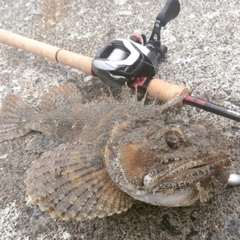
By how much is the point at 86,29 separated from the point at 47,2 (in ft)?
3.09

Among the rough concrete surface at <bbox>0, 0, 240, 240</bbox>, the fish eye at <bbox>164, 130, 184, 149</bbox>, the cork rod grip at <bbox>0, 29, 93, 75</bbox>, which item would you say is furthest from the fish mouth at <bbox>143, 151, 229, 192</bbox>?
the cork rod grip at <bbox>0, 29, 93, 75</bbox>

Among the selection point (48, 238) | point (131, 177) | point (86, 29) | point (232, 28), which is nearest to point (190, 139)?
point (131, 177)

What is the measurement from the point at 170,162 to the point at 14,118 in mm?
2053

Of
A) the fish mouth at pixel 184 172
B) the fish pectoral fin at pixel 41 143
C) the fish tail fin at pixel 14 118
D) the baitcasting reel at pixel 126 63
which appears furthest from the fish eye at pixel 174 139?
the fish tail fin at pixel 14 118

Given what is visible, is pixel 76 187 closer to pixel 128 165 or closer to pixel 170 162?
pixel 128 165

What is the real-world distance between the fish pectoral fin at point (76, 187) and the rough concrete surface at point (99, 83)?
0.37 metres

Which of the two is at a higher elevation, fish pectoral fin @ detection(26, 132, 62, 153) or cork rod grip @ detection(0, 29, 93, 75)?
cork rod grip @ detection(0, 29, 93, 75)

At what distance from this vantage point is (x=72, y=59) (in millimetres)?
3422

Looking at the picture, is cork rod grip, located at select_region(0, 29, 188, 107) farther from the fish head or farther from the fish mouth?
the fish mouth

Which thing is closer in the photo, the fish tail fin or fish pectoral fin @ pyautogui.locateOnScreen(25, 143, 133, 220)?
fish pectoral fin @ pyautogui.locateOnScreen(25, 143, 133, 220)

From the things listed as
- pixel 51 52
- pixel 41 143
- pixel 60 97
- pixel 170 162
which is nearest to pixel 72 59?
pixel 51 52

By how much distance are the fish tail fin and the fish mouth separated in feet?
5.92

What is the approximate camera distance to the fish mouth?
183cm

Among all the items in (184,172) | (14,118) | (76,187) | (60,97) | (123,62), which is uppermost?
(184,172)
